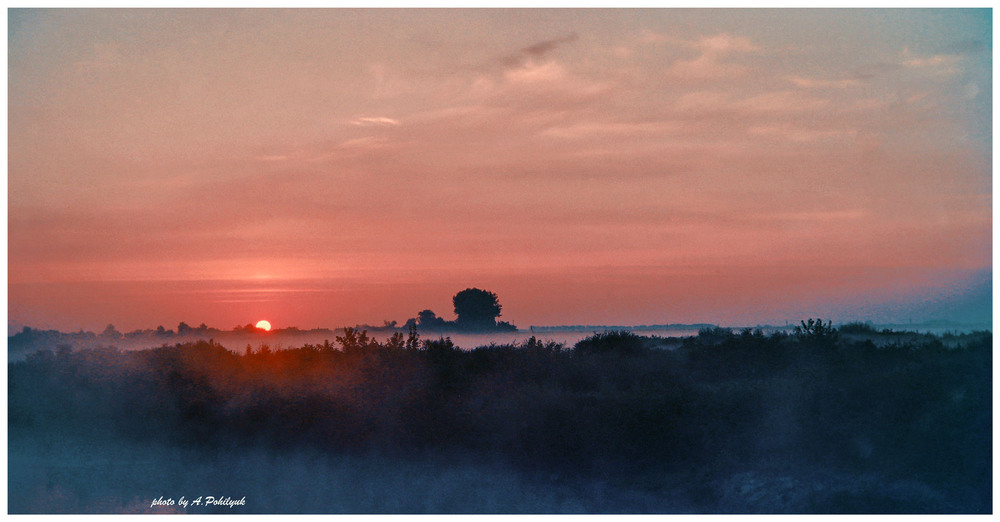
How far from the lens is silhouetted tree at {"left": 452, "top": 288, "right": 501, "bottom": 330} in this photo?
33.3 feet

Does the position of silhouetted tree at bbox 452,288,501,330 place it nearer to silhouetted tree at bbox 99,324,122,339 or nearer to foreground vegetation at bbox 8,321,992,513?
foreground vegetation at bbox 8,321,992,513

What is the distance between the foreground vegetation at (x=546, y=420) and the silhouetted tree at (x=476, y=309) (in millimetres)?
386

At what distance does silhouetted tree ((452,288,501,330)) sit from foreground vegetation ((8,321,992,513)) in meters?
0.39

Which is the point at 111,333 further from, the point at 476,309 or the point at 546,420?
the point at 546,420

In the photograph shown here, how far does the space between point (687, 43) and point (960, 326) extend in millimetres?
4820

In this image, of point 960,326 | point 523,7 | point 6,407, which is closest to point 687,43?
point 523,7

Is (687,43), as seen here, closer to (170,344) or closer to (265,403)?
(265,403)

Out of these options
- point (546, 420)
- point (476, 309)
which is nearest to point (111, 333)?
point (476, 309)

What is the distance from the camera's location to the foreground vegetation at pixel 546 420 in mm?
9031

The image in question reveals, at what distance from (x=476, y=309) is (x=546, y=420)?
1705mm

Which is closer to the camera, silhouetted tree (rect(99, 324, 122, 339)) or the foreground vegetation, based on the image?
the foreground vegetation

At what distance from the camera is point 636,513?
8.94 metres

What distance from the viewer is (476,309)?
33.6 feet

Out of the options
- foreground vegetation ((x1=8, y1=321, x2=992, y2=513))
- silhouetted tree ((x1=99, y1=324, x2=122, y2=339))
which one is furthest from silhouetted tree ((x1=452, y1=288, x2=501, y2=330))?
silhouetted tree ((x1=99, y1=324, x2=122, y2=339))
